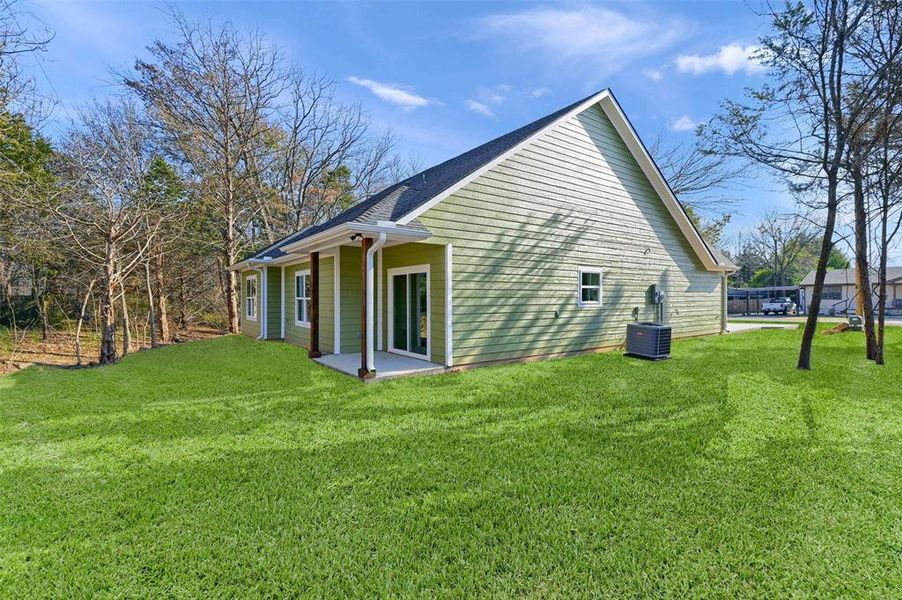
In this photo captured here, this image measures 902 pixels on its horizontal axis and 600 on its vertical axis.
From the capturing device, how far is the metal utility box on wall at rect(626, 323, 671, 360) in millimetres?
8537

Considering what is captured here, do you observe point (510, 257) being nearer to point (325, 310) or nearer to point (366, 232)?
point (366, 232)

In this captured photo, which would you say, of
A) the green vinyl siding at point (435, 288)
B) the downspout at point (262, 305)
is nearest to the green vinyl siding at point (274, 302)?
the downspout at point (262, 305)

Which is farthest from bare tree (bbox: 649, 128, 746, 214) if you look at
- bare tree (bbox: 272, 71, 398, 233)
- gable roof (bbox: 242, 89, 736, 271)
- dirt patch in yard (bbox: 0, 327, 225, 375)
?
dirt patch in yard (bbox: 0, 327, 225, 375)

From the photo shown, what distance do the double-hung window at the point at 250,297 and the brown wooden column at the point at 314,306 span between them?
5431mm

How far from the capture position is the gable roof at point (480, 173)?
723cm

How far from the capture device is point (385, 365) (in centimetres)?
771

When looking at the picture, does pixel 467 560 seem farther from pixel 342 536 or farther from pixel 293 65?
pixel 293 65

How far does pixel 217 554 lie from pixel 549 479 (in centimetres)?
226

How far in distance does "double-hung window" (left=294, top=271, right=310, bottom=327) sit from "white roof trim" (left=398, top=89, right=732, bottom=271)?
4.97 m

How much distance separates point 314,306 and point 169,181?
32.0 feet

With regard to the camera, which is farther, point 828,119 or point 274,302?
point 274,302

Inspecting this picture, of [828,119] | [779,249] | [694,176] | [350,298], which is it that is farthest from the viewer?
[779,249]

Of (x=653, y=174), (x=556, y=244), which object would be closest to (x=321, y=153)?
(x=556, y=244)

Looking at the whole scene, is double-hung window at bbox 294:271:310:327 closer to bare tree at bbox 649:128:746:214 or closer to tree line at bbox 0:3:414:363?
tree line at bbox 0:3:414:363
